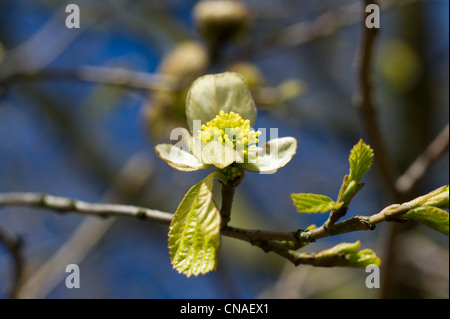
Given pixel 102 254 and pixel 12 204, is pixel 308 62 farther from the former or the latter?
pixel 12 204

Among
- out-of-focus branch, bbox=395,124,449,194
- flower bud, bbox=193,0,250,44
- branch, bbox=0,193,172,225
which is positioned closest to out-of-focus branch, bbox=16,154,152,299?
branch, bbox=0,193,172,225

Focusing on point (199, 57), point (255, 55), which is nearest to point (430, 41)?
point (255, 55)

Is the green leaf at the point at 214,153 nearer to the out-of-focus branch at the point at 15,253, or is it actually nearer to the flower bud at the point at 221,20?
the out-of-focus branch at the point at 15,253

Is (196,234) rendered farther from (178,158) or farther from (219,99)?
(219,99)

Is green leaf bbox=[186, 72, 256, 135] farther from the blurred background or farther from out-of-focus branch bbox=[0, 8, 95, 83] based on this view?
out-of-focus branch bbox=[0, 8, 95, 83]

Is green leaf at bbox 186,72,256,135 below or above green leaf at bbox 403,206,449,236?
above

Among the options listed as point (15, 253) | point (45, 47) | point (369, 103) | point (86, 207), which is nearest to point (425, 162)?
point (369, 103)
